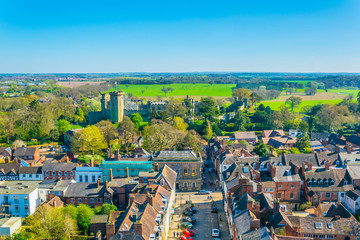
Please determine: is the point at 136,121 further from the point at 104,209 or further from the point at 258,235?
the point at 258,235

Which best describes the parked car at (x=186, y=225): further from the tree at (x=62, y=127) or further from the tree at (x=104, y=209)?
the tree at (x=62, y=127)

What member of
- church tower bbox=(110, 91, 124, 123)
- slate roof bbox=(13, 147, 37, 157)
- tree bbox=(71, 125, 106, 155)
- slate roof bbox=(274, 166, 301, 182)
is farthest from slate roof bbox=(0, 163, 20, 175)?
slate roof bbox=(274, 166, 301, 182)

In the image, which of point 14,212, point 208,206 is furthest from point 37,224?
point 208,206

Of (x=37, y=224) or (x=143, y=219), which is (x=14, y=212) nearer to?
(x=37, y=224)

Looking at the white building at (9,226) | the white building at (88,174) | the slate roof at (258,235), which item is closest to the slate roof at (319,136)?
the white building at (88,174)

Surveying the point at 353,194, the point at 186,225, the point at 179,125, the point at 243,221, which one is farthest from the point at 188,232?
the point at 179,125

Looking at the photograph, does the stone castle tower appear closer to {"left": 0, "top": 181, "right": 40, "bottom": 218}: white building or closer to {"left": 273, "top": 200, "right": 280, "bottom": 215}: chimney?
{"left": 0, "top": 181, "right": 40, "bottom": 218}: white building

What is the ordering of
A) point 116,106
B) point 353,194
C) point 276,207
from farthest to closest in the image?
point 116,106 < point 353,194 < point 276,207
